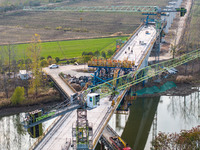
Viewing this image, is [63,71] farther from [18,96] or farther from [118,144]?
[118,144]

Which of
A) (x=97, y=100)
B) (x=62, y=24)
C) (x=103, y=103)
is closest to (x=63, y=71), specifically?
(x=103, y=103)

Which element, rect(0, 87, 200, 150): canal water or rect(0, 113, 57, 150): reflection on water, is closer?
rect(0, 113, 57, 150): reflection on water

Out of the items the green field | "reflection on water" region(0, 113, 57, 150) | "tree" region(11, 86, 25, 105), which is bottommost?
"reflection on water" region(0, 113, 57, 150)

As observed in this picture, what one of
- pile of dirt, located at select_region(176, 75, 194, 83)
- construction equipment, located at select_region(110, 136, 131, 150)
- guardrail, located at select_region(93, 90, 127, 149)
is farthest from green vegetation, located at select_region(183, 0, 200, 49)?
construction equipment, located at select_region(110, 136, 131, 150)

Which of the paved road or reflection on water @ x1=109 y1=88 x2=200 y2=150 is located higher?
the paved road

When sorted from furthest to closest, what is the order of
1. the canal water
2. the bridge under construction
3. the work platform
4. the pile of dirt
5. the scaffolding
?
the pile of dirt
the canal water
the work platform
the bridge under construction
the scaffolding

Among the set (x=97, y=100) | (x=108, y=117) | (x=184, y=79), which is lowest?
(x=184, y=79)

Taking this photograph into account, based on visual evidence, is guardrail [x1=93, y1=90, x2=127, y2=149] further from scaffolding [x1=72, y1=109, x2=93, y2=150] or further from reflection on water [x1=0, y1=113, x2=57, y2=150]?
reflection on water [x1=0, y1=113, x2=57, y2=150]

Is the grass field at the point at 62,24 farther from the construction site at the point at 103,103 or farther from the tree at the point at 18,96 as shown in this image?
the tree at the point at 18,96
